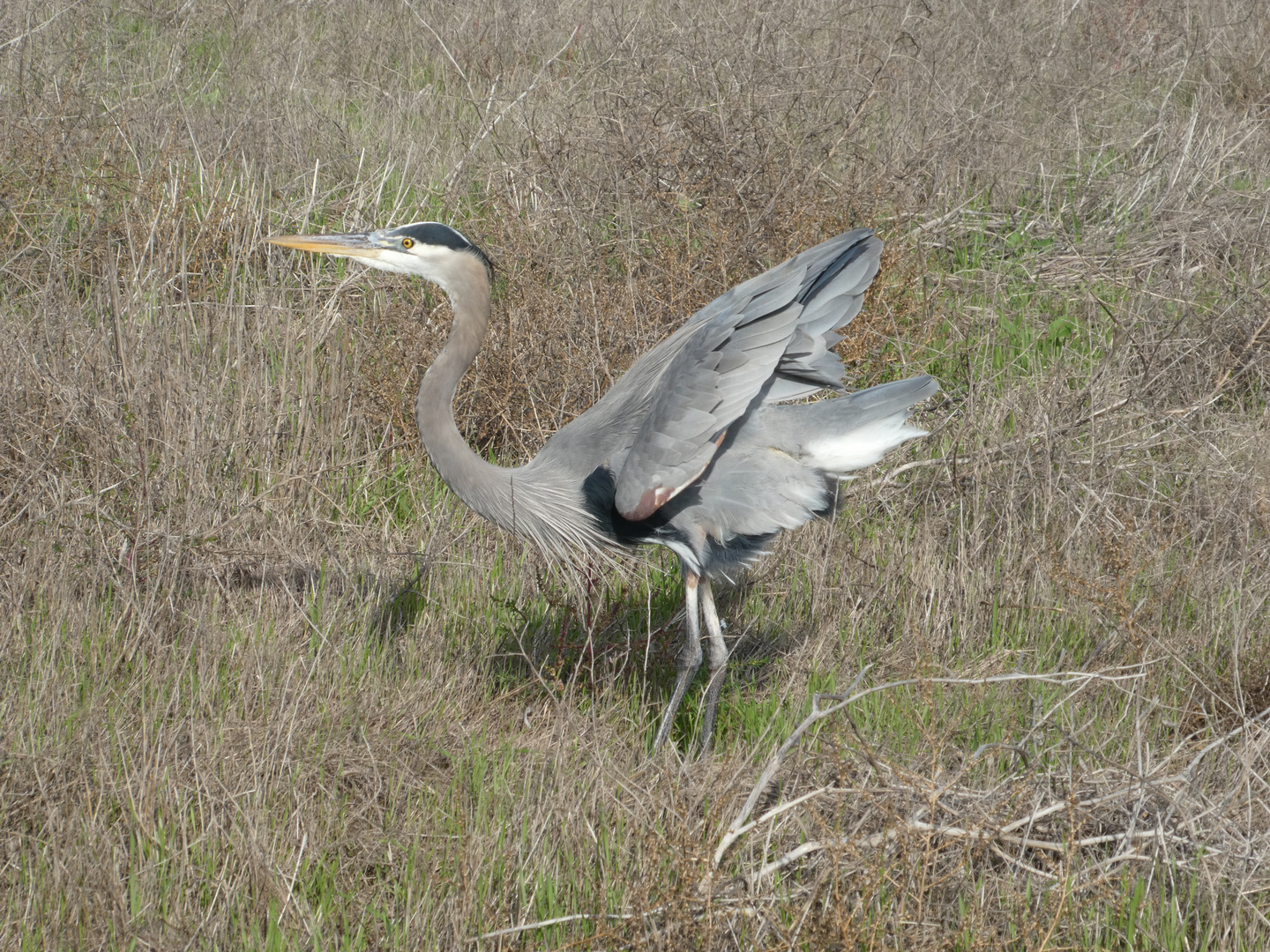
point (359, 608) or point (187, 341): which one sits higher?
point (187, 341)

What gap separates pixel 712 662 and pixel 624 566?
2.37 ft

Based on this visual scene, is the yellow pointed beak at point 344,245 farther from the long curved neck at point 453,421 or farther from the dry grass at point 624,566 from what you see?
the dry grass at point 624,566

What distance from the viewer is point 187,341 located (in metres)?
4.55

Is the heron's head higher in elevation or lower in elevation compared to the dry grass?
higher

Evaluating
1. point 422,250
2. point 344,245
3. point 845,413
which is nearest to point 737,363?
point 845,413

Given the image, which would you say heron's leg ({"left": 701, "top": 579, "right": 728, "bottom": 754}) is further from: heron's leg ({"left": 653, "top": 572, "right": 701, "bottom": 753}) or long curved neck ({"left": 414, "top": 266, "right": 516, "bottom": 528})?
long curved neck ({"left": 414, "top": 266, "right": 516, "bottom": 528})

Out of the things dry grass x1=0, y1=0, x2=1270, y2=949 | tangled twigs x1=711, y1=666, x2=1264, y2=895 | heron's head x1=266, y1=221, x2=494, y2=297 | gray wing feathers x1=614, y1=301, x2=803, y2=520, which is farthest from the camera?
heron's head x1=266, y1=221, x2=494, y2=297

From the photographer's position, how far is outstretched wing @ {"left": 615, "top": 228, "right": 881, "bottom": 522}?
3588 millimetres

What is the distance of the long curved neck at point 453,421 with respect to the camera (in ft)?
12.7

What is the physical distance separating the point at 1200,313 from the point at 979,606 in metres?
2.37

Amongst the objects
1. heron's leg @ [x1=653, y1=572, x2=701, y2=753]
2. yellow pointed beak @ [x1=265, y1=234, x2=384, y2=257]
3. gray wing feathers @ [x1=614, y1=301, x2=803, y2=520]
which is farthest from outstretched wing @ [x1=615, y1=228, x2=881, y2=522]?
yellow pointed beak @ [x1=265, y1=234, x2=384, y2=257]

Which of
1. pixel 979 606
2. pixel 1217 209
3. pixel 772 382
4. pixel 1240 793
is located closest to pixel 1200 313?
pixel 1217 209

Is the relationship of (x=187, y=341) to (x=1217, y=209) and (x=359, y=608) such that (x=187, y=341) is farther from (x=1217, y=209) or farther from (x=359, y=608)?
(x=1217, y=209)

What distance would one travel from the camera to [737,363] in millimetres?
3602
